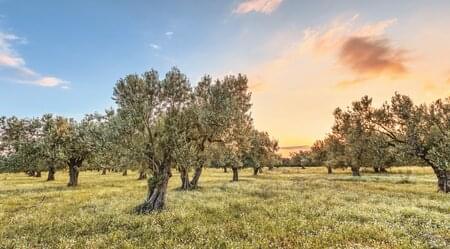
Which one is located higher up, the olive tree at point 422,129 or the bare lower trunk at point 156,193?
the olive tree at point 422,129

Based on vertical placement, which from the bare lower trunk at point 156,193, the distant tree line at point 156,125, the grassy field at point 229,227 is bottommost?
the grassy field at point 229,227

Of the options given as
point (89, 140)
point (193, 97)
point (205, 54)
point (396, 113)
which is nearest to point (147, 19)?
point (205, 54)

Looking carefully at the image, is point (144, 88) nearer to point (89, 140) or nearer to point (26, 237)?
point (89, 140)

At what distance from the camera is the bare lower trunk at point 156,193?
77.3 feet

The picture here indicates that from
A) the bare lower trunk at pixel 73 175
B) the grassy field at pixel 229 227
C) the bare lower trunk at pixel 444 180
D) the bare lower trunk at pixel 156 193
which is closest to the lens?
the grassy field at pixel 229 227

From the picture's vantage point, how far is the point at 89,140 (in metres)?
24.8

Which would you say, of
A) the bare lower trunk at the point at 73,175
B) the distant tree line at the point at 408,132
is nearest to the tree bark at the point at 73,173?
the bare lower trunk at the point at 73,175

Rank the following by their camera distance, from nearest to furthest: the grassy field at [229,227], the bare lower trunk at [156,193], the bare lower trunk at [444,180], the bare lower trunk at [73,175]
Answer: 1. the grassy field at [229,227]
2. the bare lower trunk at [156,193]
3. the bare lower trunk at [444,180]
4. the bare lower trunk at [73,175]

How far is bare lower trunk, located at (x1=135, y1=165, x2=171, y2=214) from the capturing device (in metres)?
23.5

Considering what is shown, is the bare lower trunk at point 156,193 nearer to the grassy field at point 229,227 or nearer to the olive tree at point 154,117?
the olive tree at point 154,117

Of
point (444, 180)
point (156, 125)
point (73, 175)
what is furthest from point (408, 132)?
point (73, 175)

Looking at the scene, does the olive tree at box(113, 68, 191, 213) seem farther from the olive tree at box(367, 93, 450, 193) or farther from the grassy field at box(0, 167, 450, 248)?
the olive tree at box(367, 93, 450, 193)

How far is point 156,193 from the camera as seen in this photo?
24.0m

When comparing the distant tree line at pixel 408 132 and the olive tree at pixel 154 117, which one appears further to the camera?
the distant tree line at pixel 408 132
